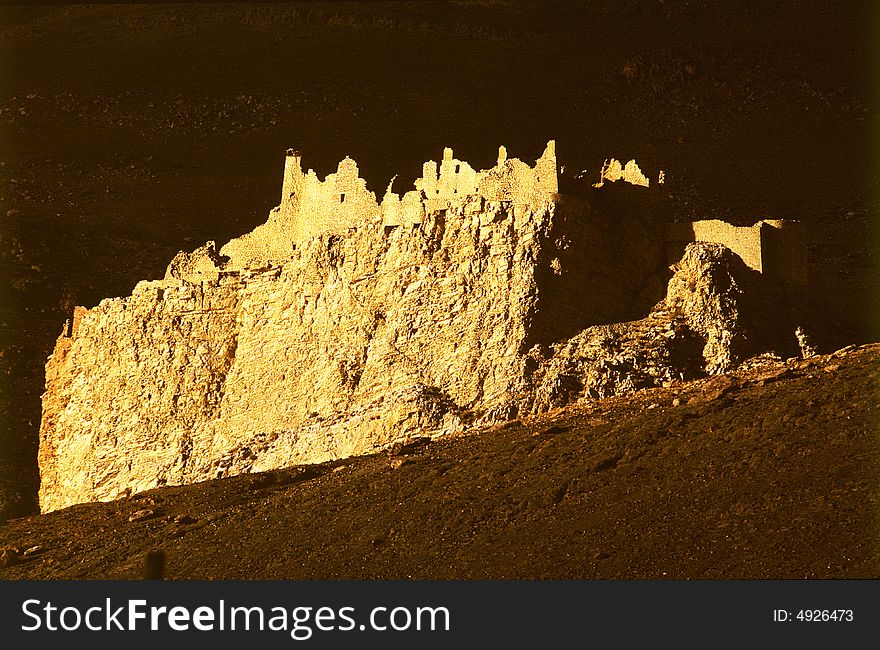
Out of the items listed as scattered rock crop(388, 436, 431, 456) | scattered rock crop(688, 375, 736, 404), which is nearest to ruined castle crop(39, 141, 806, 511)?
scattered rock crop(388, 436, 431, 456)

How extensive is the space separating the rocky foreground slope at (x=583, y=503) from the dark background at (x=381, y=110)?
2238cm

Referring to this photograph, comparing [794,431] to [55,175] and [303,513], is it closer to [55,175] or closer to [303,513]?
[303,513]

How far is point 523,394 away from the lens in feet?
173

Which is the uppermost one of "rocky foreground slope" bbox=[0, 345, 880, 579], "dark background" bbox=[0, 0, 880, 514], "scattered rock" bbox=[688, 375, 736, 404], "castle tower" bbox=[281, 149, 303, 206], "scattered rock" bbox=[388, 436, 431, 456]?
"dark background" bbox=[0, 0, 880, 514]

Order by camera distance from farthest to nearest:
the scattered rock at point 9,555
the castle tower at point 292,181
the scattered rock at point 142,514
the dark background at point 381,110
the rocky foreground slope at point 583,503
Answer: the dark background at point 381,110, the castle tower at point 292,181, the scattered rock at point 9,555, the scattered rock at point 142,514, the rocky foreground slope at point 583,503

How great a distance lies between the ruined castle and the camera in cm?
5319

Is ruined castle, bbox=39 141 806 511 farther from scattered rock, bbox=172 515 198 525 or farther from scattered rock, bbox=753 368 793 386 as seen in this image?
scattered rock, bbox=172 515 198 525

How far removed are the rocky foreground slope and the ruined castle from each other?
3.03 ft

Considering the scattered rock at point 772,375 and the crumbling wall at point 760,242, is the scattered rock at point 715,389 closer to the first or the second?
the scattered rock at point 772,375

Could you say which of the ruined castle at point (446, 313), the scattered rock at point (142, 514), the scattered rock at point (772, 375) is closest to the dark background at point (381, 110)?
the ruined castle at point (446, 313)

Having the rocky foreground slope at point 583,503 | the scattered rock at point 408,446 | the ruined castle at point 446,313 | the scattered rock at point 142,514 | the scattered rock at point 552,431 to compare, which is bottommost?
the rocky foreground slope at point 583,503

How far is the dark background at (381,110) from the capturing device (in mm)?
89125

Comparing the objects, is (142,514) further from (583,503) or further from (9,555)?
(583,503)

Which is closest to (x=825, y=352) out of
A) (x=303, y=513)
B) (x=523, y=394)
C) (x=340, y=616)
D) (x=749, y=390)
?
(x=749, y=390)
